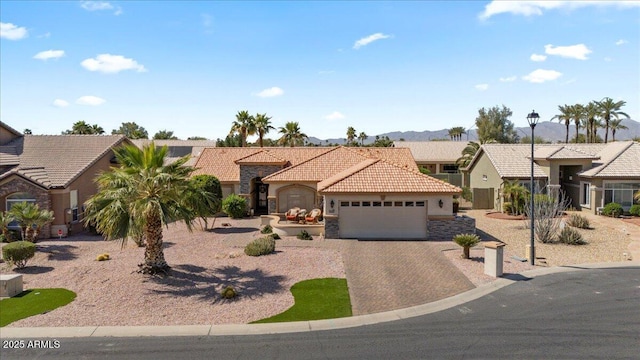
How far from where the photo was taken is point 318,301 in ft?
52.9

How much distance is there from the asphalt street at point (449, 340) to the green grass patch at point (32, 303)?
2.81m

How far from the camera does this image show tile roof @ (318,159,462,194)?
86.7 feet

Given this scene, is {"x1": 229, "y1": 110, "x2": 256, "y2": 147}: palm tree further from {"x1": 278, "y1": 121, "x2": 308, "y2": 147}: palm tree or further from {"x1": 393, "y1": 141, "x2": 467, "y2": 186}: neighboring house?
{"x1": 393, "y1": 141, "x2": 467, "y2": 186}: neighboring house

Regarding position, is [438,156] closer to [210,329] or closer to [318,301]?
[318,301]

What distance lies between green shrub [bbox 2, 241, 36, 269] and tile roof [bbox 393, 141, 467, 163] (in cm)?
5153

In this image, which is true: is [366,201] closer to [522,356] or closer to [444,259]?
[444,259]

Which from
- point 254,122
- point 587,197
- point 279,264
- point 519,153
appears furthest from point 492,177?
point 254,122

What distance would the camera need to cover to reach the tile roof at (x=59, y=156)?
95.2 feet

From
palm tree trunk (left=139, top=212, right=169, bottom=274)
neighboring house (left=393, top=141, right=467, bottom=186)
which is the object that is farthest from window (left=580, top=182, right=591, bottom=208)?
palm tree trunk (left=139, top=212, right=169, bottom=274)

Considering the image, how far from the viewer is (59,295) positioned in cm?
1684

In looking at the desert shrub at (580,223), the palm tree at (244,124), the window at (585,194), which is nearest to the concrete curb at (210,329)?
the desert shrub at (580,223)

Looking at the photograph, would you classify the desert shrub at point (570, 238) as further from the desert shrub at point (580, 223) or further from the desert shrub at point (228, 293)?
the desert shrub at point (228, 293)

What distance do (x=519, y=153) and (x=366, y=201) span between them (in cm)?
2230

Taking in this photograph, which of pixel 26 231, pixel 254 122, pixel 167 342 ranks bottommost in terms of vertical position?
pixel 167 342
